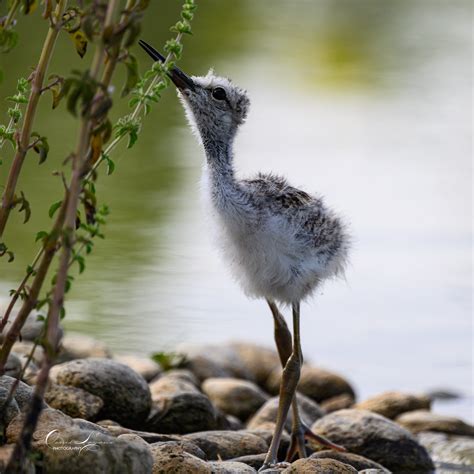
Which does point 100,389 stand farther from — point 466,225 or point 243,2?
point 243,2

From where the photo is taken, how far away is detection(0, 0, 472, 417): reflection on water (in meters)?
8.41

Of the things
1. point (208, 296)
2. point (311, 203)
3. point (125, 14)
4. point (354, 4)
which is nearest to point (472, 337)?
point (208, 296)

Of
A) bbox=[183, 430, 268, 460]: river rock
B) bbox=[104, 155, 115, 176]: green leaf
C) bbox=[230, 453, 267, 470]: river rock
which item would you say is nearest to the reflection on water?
bbox=[183, 430, 268, 460]: river rock

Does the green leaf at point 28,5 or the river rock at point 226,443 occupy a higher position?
the green leaf at point 28,5

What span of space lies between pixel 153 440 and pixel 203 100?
146 cm

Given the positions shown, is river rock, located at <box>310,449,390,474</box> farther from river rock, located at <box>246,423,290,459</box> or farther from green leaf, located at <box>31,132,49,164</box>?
green leaf, located at <box>31,132,49,164</box>

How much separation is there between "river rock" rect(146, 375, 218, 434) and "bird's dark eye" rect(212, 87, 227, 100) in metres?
1.48

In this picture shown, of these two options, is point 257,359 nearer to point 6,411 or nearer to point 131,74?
point 6,411

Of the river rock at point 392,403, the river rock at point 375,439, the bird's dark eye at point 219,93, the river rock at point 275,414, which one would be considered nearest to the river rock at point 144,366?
the river rock at point 275,414

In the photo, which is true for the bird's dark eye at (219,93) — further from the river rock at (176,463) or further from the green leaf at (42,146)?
the river rock at (176,463)

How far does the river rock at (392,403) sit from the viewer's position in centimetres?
720

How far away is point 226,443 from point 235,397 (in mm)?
1622

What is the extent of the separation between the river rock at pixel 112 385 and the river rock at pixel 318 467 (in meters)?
1.14

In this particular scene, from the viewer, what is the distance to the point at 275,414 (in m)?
6.55
